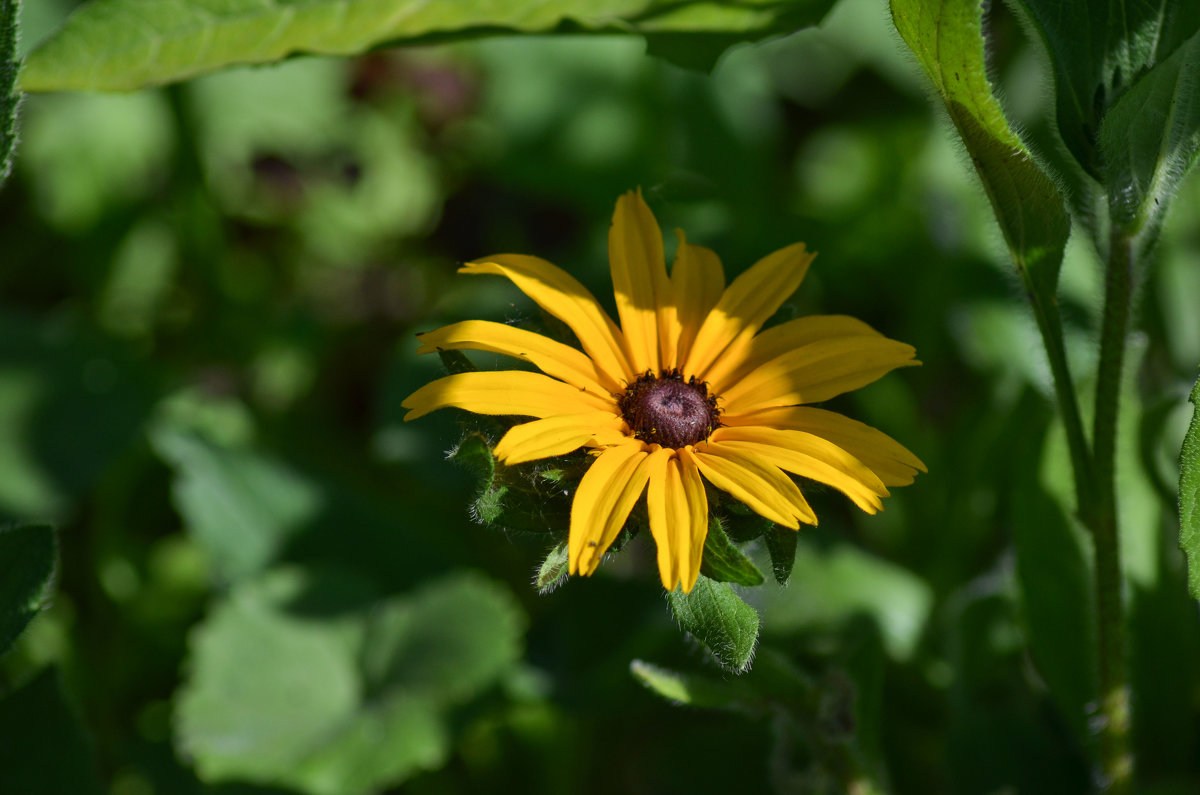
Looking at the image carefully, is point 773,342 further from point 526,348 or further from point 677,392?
point 526,348

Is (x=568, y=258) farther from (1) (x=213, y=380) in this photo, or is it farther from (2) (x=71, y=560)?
(2) (x=71, y=560)

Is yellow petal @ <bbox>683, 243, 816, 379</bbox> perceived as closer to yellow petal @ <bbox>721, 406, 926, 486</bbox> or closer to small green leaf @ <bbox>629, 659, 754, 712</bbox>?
yellow petal @ <bbox>721, 406, 926, 486</bbox>

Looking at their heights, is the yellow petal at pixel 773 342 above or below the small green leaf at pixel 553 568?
above

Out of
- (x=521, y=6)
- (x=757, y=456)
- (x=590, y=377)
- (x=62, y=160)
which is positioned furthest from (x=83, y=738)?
(x=62, y=160)

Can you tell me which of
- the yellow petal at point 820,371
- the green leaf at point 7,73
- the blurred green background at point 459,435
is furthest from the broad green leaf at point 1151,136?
the green leaf at point 7,73

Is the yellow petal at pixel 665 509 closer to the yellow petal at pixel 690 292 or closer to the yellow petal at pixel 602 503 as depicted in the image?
the yellow petal at pixel 602 503
